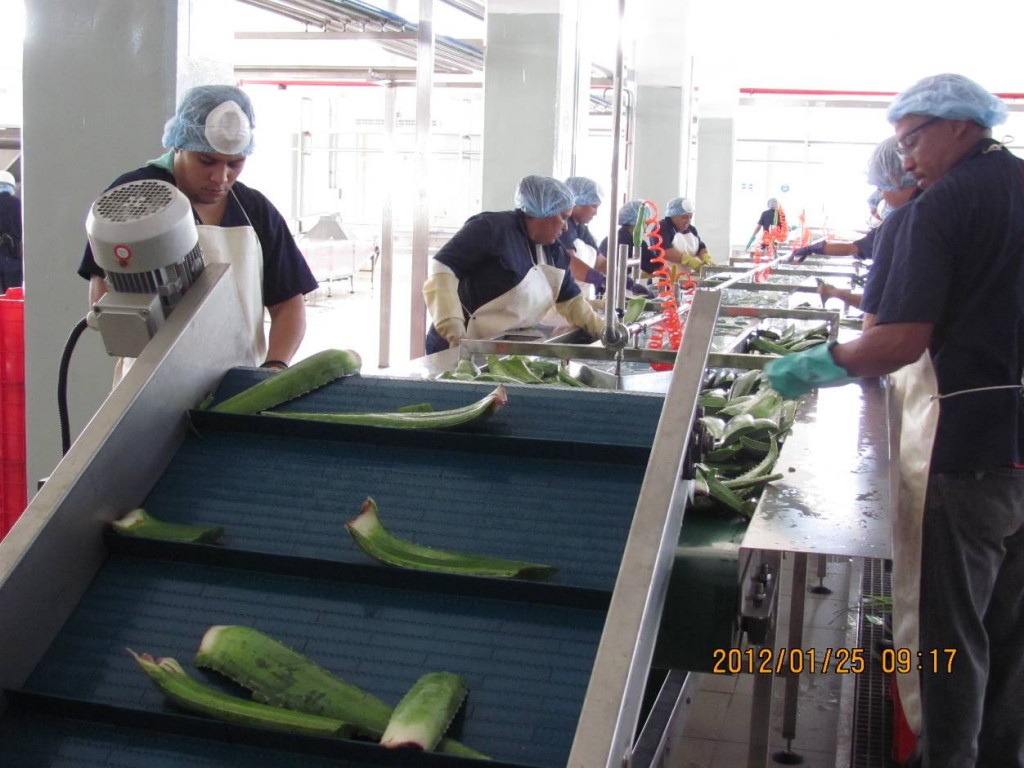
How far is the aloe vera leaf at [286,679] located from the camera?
134 cm

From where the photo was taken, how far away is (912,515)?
2660mm

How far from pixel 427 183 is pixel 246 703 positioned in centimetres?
665

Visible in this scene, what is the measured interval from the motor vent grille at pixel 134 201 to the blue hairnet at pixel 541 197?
10.4 ft

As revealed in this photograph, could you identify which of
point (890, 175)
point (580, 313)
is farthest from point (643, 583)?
point (580, 313)

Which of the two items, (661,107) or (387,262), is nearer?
(387,262)

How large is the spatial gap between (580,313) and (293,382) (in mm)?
3374

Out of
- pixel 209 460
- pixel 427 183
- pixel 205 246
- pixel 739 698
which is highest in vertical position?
pixel 427 183

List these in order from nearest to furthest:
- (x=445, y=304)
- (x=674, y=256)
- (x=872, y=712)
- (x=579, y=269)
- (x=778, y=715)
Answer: (x=872, y=712)
(x=778, y=715)
(x=445, y=304)
(x=579, y=269)
(x=674, y=256)

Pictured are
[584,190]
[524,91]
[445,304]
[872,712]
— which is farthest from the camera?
[584,190]

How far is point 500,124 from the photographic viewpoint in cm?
732

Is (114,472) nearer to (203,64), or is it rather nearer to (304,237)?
(203,64)

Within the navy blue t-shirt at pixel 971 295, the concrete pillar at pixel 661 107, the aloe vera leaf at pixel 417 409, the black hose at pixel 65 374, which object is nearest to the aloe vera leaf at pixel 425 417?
the aloe vera leaf at pixel 417 409

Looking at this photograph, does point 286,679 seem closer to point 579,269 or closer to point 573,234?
point 579,269

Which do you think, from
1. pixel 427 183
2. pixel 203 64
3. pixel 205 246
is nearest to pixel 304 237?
pixel 427 183
